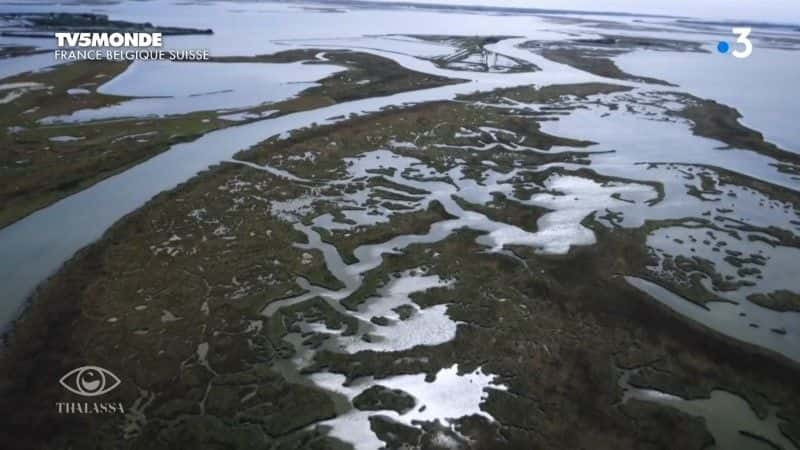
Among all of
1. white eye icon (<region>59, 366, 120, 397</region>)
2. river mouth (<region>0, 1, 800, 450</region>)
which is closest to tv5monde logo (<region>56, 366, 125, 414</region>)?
white eye icon (<region>59, 366, 120, 397</region>)

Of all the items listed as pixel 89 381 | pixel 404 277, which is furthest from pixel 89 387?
pixel 404 277

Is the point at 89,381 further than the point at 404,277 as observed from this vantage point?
No

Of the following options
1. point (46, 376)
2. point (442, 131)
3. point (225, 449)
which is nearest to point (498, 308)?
point (225, 449)

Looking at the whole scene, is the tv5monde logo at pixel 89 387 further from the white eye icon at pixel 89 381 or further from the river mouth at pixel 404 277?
the river mouth at pixel 404 277

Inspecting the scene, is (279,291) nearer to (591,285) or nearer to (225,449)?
(225,449)

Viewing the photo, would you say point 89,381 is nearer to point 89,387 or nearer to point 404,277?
point 89,387

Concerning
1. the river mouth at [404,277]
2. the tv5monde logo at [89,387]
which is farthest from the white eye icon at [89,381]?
the river mouth at [404,277]
